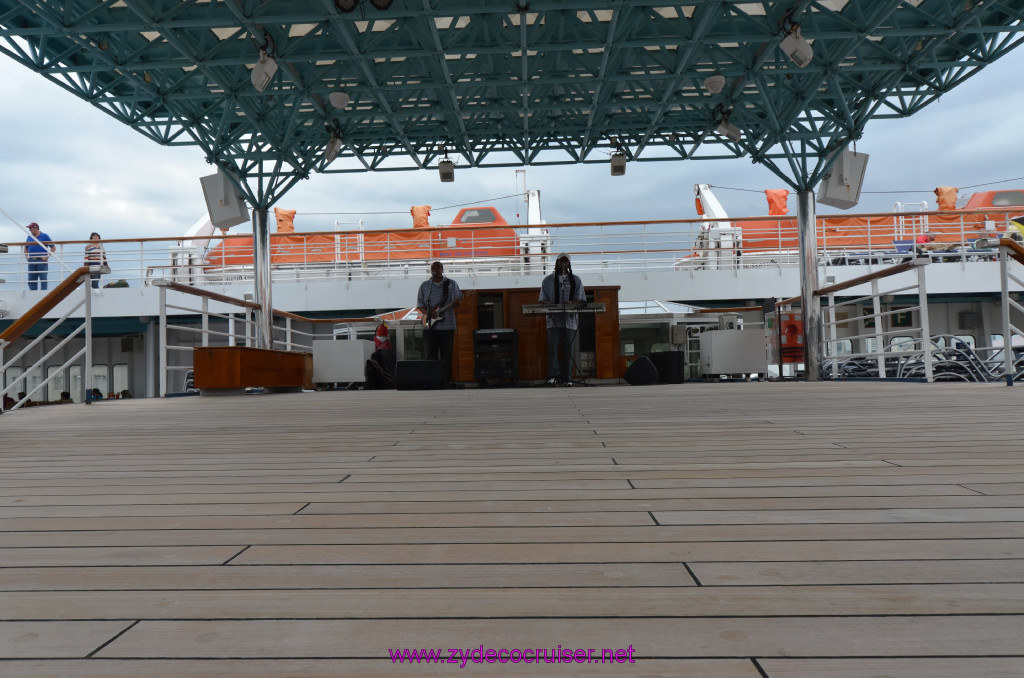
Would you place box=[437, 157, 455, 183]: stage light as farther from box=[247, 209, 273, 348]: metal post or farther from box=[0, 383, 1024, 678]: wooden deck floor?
box=[0, 383, 1024, 678]: wooden deck floor

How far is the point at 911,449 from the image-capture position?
1911mm

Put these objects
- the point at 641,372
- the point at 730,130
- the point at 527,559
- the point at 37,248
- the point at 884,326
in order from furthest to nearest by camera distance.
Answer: the point at 884,326, the point at 37,248, the point at 730,130, the point at 641,372, the point at 527,559

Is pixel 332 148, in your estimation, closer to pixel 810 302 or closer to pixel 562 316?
pixel 562 316

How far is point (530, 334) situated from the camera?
7.93 metres

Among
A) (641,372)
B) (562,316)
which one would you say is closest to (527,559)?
(562,316)

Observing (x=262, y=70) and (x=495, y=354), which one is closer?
(x=262, y=70)

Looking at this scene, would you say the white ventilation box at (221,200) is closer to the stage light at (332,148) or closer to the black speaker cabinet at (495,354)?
the stage light at (332,148)

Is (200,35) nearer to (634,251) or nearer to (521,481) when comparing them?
(634,251)

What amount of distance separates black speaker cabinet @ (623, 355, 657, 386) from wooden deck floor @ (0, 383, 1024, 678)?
506 centimetres

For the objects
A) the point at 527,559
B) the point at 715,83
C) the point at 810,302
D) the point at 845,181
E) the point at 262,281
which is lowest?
the point at 527,559

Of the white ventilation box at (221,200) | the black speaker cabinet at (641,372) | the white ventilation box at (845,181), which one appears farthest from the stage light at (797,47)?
the white ventilation box at (221,200)

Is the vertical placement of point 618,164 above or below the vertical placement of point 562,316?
above

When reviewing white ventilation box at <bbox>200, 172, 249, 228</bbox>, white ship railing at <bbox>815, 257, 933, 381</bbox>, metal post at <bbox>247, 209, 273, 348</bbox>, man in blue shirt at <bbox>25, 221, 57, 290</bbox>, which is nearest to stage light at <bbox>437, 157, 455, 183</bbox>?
metal post at <bbox>247, 209, 273, 348</bbox>

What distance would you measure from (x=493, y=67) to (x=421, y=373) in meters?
4.02
